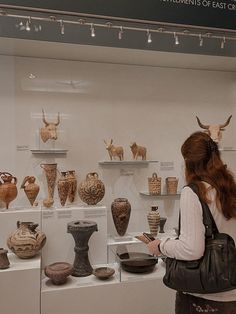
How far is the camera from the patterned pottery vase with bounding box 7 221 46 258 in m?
2.69

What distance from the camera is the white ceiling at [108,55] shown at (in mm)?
3091

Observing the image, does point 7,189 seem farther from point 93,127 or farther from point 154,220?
point 154,220

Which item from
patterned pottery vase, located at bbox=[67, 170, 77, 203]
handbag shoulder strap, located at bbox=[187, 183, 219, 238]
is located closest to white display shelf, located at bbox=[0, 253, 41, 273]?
patterned pottery vase, located at bbox=[67, 170, 77, 203]

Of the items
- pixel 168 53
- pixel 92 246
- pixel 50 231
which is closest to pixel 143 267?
pixel 92 246

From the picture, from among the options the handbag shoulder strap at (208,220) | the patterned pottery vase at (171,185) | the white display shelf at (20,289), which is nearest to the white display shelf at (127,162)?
the patterned pottery vase at (171,185)

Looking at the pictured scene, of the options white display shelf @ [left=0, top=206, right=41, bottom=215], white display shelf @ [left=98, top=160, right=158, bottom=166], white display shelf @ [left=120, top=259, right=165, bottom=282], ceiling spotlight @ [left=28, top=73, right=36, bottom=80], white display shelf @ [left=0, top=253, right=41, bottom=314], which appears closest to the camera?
white display shelf @ [left=0, top=253, right=41, bottom=314]

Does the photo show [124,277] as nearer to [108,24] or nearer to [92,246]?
[92,246]

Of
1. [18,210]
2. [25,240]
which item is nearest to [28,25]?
[18,210]

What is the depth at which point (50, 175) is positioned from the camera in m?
3.27

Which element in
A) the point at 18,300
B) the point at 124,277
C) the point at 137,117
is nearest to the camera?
the point at 18,300

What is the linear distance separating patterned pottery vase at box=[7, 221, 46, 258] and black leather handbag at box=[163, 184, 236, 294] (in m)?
1.50

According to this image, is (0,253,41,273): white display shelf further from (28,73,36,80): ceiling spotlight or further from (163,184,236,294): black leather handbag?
(28,73,36,80): ceiling spotlight

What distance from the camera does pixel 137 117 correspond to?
3730 millimetres

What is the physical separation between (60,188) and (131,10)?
166cm
